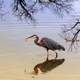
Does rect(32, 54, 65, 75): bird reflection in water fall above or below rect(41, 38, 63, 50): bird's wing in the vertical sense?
below

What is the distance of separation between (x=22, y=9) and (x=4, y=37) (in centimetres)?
20

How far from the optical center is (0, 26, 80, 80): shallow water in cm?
123

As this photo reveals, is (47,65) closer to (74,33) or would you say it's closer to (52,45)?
(52,45)

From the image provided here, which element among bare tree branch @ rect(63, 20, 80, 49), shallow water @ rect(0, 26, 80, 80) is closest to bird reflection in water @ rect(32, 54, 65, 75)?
shallow water @ rect(0, 26, 80, 80)

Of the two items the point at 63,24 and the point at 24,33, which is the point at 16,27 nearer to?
the point at 24,33

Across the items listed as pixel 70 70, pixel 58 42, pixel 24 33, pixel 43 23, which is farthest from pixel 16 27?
pixel 70 70

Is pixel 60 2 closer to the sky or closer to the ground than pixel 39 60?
closer to the sky

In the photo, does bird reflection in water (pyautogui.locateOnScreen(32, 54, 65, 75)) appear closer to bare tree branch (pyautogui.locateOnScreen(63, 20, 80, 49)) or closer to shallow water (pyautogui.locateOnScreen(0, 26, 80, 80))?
shallow water (pyautogui.locateOnScreen(0, 26, 80, 80))

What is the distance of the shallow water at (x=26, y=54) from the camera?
1.23 m

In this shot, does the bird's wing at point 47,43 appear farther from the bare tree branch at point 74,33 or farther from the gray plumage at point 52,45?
the bare tree branch at point 74,33

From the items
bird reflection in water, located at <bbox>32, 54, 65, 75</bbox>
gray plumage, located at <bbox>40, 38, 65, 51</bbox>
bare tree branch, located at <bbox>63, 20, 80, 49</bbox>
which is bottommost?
bird reflection in water, located at <bbox>32, 54, 65, 75</bbox>

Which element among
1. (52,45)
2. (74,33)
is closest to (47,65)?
(52,45)

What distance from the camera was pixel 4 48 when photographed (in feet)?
4.14

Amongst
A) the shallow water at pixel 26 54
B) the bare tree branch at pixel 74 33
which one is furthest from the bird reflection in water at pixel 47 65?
the bare tree branch at pixel 74 33
